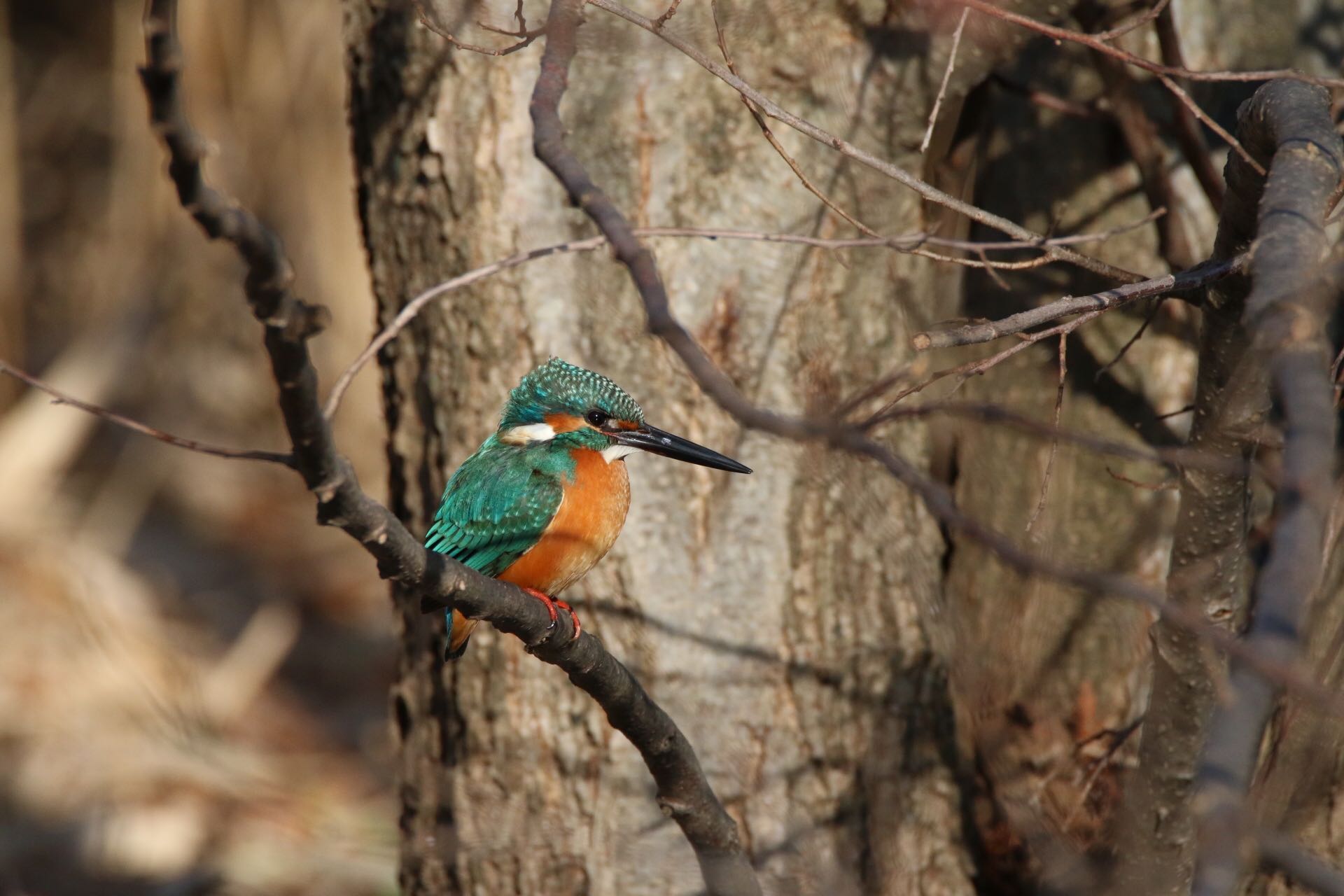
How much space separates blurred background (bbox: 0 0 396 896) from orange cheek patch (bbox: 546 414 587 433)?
1.78 metres

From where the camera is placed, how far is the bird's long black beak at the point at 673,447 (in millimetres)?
2451

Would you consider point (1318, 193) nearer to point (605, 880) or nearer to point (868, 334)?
point (868, 334)

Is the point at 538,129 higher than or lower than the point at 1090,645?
lower

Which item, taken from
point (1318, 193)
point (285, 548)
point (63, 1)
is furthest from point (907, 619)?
point (63, 1)

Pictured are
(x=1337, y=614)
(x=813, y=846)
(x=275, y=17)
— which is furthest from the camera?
(x=275, y=17)

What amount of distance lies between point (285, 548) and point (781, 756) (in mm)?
4752

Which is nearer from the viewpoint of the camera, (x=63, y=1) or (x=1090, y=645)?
(x=1090, y=645)

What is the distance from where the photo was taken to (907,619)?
2.83 m

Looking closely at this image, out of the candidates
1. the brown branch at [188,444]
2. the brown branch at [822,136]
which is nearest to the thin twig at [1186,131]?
the brown branch at [822,136]

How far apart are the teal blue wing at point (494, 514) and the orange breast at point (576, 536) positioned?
25 millimetres

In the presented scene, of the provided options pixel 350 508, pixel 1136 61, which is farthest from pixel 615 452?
pixel 350 508

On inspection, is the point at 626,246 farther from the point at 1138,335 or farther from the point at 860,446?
the point at 1138,335

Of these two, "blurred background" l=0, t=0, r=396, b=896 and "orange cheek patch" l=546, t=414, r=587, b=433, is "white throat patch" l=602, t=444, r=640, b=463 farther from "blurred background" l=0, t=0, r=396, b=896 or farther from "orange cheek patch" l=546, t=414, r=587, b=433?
"blurred background" l=0, t=0, r=396, b=896

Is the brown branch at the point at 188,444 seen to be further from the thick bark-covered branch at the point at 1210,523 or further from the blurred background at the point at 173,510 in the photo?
the blurred background at the point at 173,510
